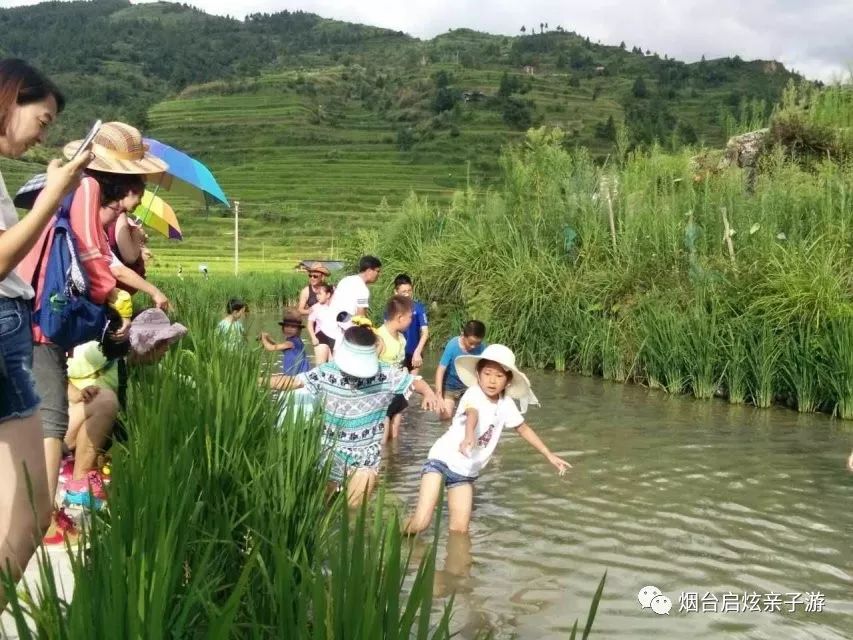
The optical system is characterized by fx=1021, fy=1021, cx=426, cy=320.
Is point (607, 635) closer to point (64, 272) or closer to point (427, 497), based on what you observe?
point (427, 497)

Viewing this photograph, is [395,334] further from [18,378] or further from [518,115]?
[518,115]

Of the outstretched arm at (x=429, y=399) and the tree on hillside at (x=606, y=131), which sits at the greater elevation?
the tree on hillside at (x=606, y=131)

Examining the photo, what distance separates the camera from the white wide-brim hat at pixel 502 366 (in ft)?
20.4

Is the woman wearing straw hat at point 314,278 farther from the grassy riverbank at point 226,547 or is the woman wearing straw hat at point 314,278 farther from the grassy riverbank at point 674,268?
the grassy riverbank at point 226,547

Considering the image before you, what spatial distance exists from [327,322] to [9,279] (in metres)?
6.86

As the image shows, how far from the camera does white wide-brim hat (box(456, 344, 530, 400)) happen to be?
20.4 ft

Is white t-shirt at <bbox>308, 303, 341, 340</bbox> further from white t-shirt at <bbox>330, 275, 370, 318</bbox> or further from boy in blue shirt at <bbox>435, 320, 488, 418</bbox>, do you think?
boy in blue shirt at <bbox>435, 320, 488, 418</bbox>

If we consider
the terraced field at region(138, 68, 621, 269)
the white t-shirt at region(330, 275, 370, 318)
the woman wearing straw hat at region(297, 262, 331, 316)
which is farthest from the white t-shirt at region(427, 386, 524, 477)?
the terraced field at region(138, 68, 621, 269)

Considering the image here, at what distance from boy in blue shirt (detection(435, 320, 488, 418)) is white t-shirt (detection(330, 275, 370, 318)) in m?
0.89

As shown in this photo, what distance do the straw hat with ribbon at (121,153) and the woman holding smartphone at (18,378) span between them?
1799 mm

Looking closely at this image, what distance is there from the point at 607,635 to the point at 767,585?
1286mm

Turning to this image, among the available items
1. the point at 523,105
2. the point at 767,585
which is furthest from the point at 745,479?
the point at 523,105

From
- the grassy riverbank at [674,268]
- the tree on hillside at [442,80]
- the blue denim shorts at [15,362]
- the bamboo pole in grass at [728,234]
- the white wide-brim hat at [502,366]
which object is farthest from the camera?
the tree on hillside at [442,80]

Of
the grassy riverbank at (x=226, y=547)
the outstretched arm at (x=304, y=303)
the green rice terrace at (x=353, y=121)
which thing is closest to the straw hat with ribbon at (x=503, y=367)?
the grassy riverbank at (x=226, y=547)
